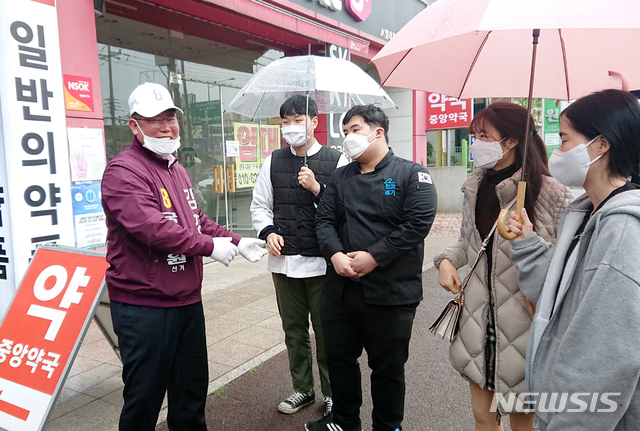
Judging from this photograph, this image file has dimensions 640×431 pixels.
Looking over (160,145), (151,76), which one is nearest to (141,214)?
(160,145)

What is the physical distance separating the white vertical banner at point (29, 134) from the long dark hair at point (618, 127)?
13.3ft

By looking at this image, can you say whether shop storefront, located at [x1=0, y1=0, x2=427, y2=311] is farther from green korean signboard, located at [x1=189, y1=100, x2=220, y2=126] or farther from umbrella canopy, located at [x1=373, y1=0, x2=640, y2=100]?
umbrella canopy, located at [x1=373, y1=0, x2=640, y2=100]

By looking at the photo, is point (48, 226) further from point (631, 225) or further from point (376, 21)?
point (376, 21)

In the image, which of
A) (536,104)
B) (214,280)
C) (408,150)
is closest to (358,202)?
(214,280)

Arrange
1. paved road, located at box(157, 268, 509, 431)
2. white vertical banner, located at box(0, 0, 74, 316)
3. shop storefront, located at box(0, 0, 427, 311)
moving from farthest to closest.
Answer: shop storefront, located at box(0, 0, 427, 311) → white vertical banner, located at box(0, 0, 74, 316) → paved road, located at box(157, 268, 509, 431)

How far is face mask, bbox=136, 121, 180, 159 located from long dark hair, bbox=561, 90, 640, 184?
1.92 metres

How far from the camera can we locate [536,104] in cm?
1850

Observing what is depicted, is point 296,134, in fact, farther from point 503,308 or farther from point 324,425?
point 324,425

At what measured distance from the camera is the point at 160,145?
2316 mm

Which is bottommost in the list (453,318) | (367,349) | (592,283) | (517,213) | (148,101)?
(367,349)

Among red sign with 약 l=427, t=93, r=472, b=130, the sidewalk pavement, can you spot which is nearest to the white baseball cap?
the sidewalk pavement

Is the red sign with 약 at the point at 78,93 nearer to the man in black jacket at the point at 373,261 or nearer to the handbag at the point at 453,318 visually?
the man in black jacket at the point at 373,261

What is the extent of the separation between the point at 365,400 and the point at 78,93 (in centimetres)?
405

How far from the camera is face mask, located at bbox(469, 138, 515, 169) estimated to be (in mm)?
2191
